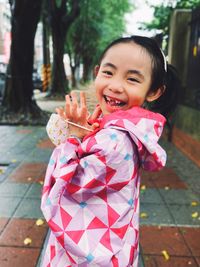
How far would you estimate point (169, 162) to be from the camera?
5.62m

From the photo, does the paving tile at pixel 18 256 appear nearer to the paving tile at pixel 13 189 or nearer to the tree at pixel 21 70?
the paving tile at pixel 13 189

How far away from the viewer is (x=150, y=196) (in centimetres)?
404

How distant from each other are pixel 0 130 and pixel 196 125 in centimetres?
490

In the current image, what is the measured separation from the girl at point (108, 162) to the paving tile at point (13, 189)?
9.16 feet

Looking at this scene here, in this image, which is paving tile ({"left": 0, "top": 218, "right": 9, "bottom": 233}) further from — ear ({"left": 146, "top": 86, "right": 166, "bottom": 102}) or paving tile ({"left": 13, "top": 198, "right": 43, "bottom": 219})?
ear ({"left": 146, "top": 86, "right": 166, "bottom": 102})

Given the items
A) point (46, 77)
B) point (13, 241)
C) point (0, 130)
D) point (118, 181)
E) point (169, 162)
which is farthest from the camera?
point (46, 77)

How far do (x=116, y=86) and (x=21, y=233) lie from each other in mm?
2264

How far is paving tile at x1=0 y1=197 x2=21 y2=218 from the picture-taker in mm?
3459

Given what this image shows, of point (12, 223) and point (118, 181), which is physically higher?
point (118, 181)

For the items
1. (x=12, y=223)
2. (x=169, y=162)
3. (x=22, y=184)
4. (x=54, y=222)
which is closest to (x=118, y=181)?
(x=54, y=222)

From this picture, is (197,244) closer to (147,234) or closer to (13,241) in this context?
(147,234)

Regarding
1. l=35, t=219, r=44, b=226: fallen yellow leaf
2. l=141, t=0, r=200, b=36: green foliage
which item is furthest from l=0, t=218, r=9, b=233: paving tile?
l=141, t=0, r=200, b=36: green foliage

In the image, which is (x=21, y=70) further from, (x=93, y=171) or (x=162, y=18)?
(x=93, y=171)

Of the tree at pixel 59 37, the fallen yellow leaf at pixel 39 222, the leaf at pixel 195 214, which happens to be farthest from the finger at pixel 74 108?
the tree at pixel 59 37
